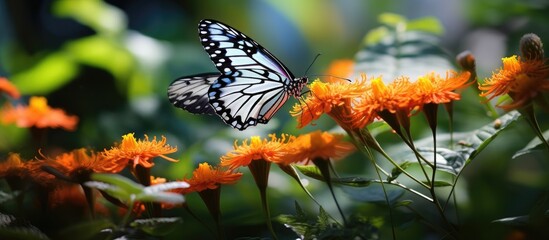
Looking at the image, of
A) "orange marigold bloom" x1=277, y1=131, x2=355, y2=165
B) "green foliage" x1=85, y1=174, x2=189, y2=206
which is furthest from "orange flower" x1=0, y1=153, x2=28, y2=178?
"orange marigold bloom" x1=277, y1=131, x2=355, y2=165

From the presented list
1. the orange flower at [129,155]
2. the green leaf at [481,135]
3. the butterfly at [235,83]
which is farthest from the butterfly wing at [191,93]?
the green leaf at [481,135]

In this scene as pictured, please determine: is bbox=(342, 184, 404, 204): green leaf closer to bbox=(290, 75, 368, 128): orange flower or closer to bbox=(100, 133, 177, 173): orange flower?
bbox=(290, 75, 368, 128): orange flower

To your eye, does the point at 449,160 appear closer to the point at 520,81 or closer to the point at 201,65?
the point at 520,81

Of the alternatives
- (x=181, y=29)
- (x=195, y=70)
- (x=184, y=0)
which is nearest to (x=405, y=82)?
(x=195, y=70)

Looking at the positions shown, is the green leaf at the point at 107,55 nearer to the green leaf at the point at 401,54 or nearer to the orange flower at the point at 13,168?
the green leaf at the point at 401,54

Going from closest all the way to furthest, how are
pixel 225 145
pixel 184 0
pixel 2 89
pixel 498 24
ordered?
pixel 2 89 → pixel 225 145 → pixel 498 24 → pixel 184 0

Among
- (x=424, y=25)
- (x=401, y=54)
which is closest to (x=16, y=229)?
(x=401, y=54)

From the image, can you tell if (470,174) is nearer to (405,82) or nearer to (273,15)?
(405,82)
